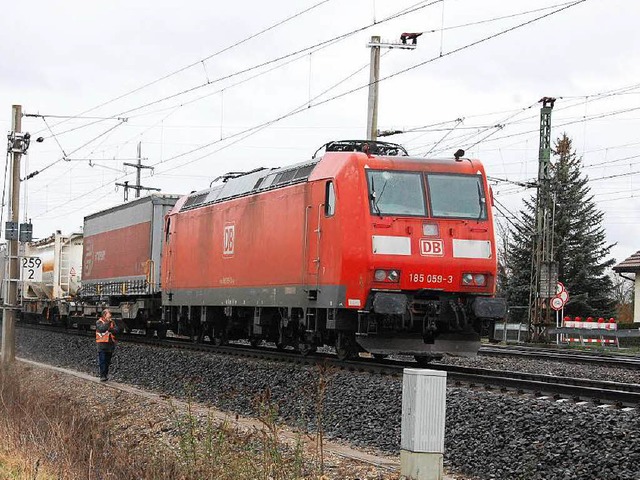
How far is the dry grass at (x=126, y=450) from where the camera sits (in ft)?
27.8

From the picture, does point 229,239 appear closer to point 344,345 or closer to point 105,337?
point 105,337

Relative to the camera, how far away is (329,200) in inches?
627

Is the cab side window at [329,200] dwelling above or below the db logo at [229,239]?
above

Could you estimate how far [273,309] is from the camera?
1884cm

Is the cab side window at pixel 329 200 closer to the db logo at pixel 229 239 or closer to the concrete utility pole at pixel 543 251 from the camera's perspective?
the db logo at pixel 229 239

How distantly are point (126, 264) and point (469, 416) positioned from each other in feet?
64.9

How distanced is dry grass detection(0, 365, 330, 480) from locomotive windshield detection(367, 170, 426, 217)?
4.48m

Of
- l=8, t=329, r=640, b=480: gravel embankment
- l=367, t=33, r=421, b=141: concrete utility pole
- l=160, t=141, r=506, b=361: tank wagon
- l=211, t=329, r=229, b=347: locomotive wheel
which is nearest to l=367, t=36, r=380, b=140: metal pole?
l=367, t=33, r=421, b=141: concrete utility pole

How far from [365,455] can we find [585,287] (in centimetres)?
3769

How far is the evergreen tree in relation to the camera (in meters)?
45.7

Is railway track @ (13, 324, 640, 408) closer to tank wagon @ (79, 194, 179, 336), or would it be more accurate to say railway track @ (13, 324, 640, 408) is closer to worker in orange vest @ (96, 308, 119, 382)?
worker in orange vest @ (96, 308, 119, 382)

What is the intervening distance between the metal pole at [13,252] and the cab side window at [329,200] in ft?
37.4

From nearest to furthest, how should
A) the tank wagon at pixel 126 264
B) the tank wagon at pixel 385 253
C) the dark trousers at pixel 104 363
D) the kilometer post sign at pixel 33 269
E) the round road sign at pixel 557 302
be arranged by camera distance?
1. the tank wagon at pixel 385 253
2. the dark trousers at pixel 104 363
3. the tank wagon at pixel 126 264
4. the round road sign at pixel 557 302
5. the kilometer post sign at pixel 33 269

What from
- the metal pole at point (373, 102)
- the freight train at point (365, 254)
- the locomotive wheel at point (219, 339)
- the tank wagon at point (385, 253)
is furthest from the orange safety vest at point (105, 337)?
the metal pole at point (373, 102)
